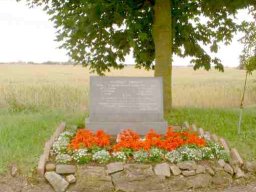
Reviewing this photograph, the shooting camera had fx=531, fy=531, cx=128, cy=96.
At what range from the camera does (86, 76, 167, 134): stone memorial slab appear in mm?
13250

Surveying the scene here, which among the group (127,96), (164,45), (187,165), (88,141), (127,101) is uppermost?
(164,45)

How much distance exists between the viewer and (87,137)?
37.7 ft

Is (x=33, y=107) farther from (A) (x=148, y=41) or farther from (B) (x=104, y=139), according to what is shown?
(B) (x=104, y=139)

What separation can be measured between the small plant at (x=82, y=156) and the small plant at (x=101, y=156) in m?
0.11

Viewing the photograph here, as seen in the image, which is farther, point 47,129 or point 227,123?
point 227,123

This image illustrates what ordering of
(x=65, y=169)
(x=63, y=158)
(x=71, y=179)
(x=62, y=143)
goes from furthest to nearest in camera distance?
1. (x=62, y=143)
2. (x=63, y=158)
3. (x=65, y=169)
4. (x=71, y=179)

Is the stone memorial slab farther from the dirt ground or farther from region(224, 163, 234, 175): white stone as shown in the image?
the dirt ground

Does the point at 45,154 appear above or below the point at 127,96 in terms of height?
below

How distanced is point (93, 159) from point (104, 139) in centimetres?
96

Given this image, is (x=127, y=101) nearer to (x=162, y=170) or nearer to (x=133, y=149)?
(x=133, y=149)

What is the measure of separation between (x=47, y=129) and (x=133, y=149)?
11.6 feet

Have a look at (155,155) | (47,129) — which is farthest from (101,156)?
(47,129)

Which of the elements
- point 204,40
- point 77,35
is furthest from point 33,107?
point 204,40

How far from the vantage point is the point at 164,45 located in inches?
699
